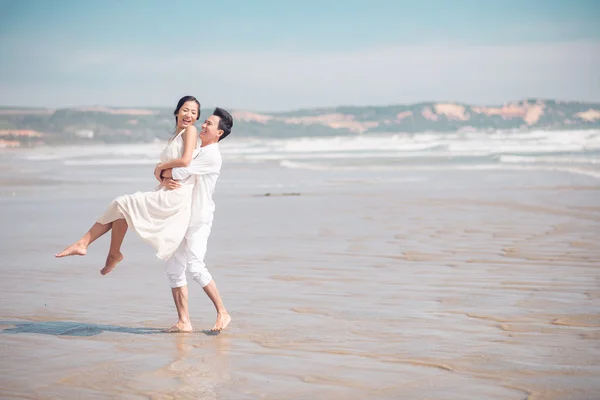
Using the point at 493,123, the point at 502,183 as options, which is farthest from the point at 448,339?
the point at 493,123

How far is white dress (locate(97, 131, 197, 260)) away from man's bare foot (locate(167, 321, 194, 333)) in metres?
0.41

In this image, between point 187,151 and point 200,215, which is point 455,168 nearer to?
point 200,215

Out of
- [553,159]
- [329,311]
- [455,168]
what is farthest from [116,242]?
[553,159]

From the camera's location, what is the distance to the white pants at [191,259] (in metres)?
5.61

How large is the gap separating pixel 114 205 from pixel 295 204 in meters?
8.35

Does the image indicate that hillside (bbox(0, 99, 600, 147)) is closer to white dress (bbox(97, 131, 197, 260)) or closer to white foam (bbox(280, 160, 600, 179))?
white foam (bbox(280, 160, 600, 179))

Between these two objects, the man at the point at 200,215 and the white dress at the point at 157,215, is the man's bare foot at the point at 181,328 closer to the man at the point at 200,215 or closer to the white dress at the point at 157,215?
the man at the point at 200,215

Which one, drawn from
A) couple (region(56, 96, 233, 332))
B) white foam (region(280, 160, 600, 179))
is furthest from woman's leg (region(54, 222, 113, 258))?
white foam (region(280, 160, 600, 179))

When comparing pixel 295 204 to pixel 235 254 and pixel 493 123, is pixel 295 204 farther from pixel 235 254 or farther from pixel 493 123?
pixel 493 123

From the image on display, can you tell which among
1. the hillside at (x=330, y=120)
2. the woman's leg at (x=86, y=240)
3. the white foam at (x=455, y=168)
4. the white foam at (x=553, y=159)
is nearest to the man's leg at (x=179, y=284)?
the woman's leg at (x=86, y=240)

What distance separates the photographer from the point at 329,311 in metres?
6.12

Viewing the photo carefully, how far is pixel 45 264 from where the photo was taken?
837 cm

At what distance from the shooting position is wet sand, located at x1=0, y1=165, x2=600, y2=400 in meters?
4.41

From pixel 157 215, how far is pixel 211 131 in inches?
23.8
